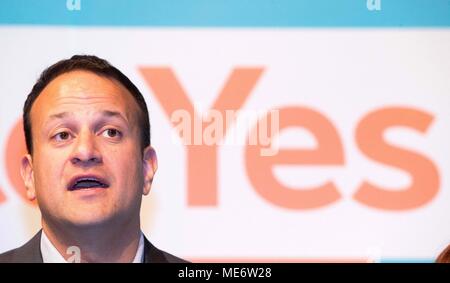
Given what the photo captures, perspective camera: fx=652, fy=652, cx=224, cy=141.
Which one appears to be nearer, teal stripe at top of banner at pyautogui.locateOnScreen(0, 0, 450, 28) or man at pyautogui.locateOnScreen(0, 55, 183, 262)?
man at pyautogui.locateOnScreen(0, 55, 183, 262)

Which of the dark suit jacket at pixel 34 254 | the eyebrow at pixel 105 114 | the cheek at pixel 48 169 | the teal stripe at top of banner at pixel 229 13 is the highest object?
the teal stripe at top of banner at pixel 229 13

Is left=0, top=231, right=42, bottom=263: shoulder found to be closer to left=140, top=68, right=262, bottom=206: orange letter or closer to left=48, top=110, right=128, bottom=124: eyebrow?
left=48, top=110, right=128, bottom=124: eyebrow

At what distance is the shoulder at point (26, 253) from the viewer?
2197 mm

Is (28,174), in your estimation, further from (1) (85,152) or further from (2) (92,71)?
(2) (92,71)

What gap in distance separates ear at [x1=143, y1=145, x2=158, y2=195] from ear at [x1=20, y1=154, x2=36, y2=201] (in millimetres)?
374

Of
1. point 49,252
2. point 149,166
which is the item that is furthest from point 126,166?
point 49,252

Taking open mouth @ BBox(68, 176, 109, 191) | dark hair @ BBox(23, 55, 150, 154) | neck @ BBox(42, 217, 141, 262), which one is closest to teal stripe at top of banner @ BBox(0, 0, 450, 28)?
dark hair @ BBox(23, 55, 150, 154)

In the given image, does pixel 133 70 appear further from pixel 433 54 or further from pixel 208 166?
pixel 433 54

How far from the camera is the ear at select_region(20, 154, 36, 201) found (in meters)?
2.19

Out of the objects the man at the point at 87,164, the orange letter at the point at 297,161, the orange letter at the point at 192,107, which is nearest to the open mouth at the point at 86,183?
the man at the point at 87,164

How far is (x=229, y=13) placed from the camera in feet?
7.49

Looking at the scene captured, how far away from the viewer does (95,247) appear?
219 cm

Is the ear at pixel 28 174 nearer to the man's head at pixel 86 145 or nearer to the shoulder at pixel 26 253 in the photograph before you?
the man's head at pixel 86 145

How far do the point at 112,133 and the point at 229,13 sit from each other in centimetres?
59
